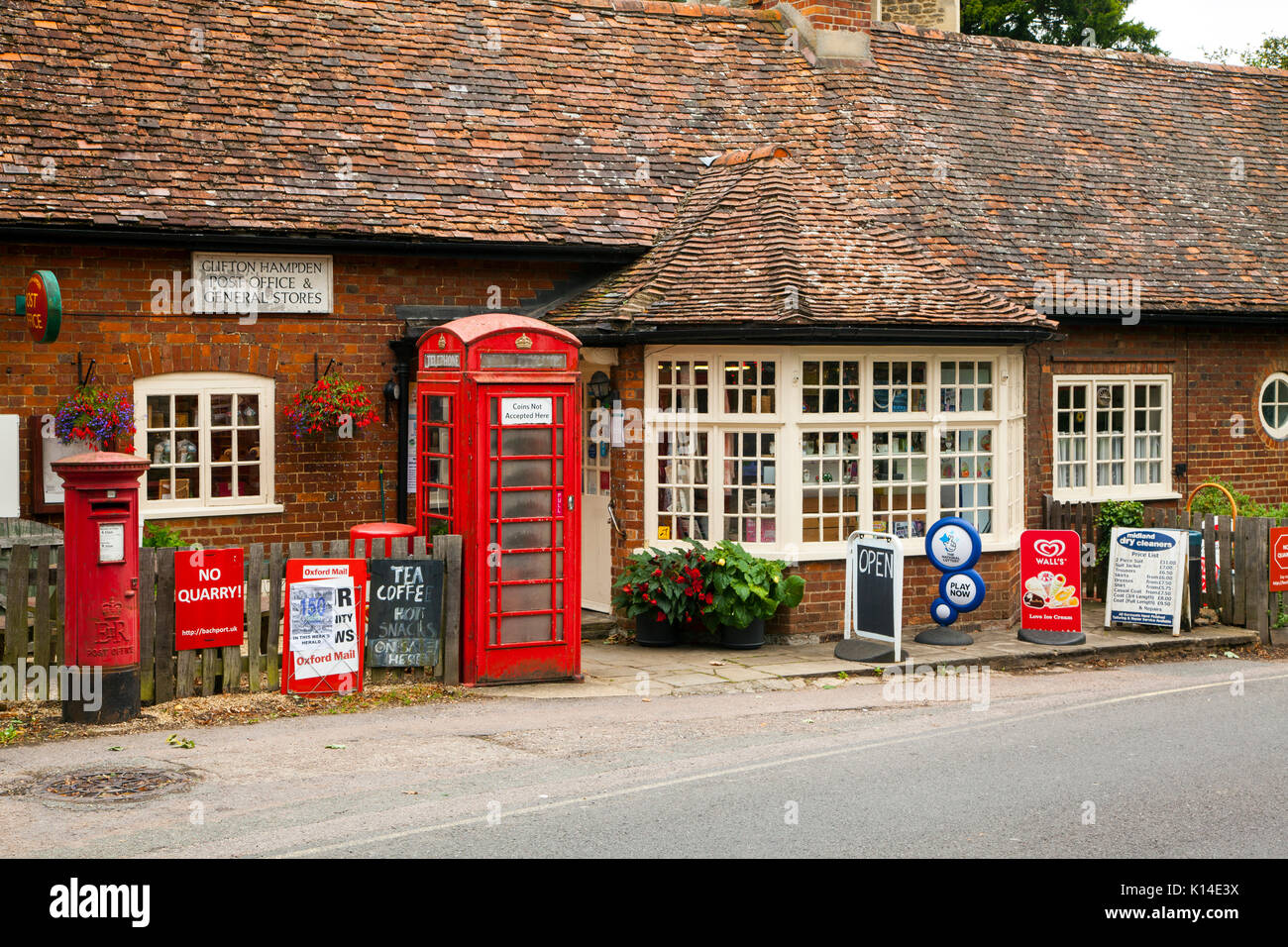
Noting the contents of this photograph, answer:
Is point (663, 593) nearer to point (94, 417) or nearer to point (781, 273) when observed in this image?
point (781, 273)

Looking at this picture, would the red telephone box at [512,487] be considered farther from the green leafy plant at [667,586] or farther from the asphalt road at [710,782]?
the green leafy plant at [667,586]

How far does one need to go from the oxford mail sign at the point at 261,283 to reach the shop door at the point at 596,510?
2.98 m

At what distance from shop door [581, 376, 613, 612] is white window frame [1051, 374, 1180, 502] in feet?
19.1

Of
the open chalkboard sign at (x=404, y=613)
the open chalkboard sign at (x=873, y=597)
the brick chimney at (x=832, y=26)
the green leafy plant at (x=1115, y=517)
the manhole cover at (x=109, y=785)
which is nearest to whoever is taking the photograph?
the manhole cover at (x=109, y=785)

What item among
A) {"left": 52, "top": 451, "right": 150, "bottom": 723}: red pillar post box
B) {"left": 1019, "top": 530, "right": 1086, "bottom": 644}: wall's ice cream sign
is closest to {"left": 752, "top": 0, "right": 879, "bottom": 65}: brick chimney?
{"left": 1019, "top": 530, "right": 1086, "bottom": 644}: wall's ice cream sign

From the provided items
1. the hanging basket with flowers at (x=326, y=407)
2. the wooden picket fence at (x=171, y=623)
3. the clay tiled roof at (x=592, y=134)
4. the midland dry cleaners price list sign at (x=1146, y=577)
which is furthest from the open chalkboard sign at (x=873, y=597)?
the hanging basket with flowers at (x=326, y=407)

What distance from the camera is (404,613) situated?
11312 mm

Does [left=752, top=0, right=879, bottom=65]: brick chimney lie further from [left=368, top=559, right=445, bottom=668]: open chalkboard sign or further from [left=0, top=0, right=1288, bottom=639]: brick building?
[left=368, top=559, right=445, bottom=668]: open chalkboard sign

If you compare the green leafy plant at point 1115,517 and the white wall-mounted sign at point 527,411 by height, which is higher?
the white wall-mounted sign at point 527,411

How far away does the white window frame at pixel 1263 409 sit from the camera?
1903 cm

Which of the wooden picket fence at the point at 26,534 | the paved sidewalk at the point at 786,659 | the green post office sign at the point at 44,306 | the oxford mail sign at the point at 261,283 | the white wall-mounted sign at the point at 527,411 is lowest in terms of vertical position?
the paved sidewalk at the point at 786,659

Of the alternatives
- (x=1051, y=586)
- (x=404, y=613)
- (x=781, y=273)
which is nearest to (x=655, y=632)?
(x=404, y=613)

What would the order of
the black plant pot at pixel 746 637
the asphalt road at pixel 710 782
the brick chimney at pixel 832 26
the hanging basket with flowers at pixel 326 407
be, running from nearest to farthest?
the asphalt road at pixel 710 782 → the black plant pot at pixel 746 637 → the hanging basket with flowers at pixel 326 407 → the brick chimney at pixel 832 26

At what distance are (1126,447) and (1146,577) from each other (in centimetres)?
367
